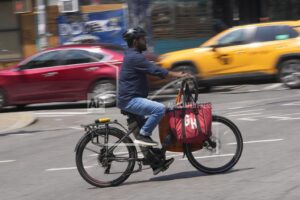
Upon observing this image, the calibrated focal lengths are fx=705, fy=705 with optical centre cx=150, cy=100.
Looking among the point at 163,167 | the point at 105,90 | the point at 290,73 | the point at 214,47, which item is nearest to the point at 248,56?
the point at 214,47

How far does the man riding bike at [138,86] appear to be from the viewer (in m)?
7.51

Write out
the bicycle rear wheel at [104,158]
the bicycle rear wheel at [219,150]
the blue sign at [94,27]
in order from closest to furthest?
the bicycle rear wheel at [104,158] → the bicycle rear wheel at [219,150] → the blue sign at [94,27]

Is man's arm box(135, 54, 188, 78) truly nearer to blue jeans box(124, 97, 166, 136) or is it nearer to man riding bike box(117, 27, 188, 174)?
man riding bike box(117, 27, 188, 174)

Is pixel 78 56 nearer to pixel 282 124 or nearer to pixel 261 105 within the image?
pixel 261 105

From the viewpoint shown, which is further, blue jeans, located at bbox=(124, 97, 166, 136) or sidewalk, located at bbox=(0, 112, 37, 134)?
sidewalk, located at bbox=(0, 112, 37, 134)

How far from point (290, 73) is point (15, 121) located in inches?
269

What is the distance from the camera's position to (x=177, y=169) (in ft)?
27.4

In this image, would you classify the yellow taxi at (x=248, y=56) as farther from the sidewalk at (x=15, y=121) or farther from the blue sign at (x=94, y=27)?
the blue sign at (x=94, y=27)

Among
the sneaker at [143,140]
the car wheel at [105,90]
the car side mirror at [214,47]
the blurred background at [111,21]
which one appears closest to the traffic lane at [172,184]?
the sneaker at [143,140]

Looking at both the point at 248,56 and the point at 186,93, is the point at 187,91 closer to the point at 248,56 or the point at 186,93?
the point at 186,93

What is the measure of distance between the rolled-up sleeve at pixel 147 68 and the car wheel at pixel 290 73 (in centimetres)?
1013

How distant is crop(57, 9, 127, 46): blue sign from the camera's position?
23.8 metres

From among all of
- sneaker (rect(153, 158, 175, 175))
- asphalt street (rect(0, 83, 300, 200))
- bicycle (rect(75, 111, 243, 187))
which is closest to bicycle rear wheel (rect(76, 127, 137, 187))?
bicycle (rect(75, 111, 243, 187))

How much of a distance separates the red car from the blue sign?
22.4ft
